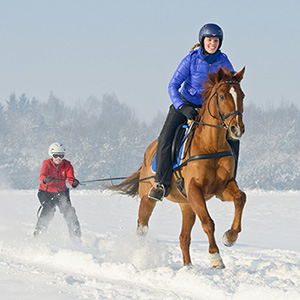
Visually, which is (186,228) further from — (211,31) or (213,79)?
(211,31)

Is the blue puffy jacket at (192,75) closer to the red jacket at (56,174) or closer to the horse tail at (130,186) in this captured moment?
the horse tail at (130,186)

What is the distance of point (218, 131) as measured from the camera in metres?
6.55

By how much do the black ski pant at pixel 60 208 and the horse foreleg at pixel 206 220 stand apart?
4.11m

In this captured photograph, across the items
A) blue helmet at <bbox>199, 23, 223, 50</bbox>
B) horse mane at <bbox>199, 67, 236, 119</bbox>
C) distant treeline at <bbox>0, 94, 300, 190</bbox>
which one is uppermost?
blue helmet at <bbox>199, 23, 223, 50</bbox>

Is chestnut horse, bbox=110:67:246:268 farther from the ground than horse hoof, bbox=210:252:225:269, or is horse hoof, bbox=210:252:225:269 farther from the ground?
chestnut horse, bbox=110:67:246:268

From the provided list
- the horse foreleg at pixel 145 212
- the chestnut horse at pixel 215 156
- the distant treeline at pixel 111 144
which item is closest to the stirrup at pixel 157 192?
the horse foreleg at pixel 145 212

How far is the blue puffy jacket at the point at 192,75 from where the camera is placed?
22.9 feet

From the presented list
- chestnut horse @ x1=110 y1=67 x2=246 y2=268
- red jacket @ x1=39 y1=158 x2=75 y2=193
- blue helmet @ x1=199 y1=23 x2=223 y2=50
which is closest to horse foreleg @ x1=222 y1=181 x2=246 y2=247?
chestnut horse @ x1=110 y1=67 x2=246 y2=268

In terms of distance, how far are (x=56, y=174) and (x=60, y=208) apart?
70 centimetres

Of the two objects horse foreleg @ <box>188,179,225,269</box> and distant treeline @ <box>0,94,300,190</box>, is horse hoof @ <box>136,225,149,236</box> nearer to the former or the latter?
horse foreleg @ <box>188,179,225,269</box>

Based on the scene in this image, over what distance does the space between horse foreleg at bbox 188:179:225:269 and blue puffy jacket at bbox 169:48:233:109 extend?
1.29m

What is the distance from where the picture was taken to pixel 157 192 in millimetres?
7441

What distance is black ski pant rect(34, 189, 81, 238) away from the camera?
9961mm

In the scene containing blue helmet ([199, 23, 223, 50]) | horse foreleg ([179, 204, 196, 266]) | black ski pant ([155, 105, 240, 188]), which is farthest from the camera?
horse foreleg ([179, 204, 196, 266])
